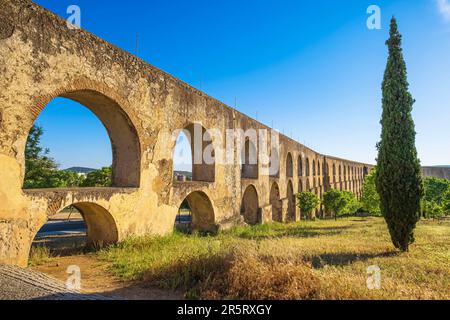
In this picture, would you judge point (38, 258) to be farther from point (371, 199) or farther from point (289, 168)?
point (371, 199)

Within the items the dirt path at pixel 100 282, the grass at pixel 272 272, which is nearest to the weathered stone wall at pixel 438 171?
the grass at pixel 272 272

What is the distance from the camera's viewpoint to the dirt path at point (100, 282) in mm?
4292

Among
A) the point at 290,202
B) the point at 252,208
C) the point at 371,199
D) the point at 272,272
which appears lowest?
the point at 290,202

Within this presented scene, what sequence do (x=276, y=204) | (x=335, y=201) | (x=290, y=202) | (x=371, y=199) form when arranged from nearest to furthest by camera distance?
1. (x=276, y=204)
2. (x=371, y=199)
3. (x=335, y=201)
4. (x=290, y=202)

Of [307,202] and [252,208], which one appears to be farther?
[307,202]

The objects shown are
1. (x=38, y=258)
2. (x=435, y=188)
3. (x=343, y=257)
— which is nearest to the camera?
(x=38, y=258)

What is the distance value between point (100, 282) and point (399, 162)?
27.8ft

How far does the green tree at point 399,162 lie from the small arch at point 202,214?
19.7 ft

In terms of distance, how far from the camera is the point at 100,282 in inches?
196

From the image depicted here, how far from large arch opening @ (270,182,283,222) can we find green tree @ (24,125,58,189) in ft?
48.8

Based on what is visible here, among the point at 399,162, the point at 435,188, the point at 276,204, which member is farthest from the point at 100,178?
the point at 435,188

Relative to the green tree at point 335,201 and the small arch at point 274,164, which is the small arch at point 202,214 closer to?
the small arch at point 274,164

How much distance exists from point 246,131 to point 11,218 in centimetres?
1124

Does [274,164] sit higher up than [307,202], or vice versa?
[274,164]
